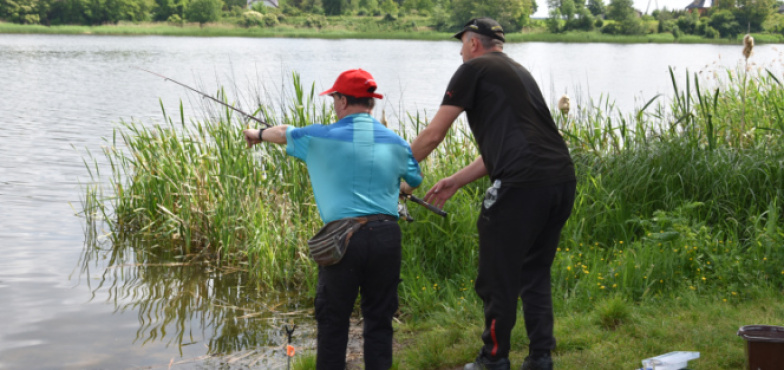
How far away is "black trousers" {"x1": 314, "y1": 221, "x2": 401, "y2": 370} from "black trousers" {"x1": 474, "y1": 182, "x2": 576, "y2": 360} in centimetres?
43

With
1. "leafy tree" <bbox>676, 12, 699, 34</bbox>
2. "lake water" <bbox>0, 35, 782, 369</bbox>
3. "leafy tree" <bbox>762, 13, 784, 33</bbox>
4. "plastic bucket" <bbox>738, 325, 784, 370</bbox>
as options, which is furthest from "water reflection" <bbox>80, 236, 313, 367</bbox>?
"leafy tree" <bbox>676, 12, 699, 34</bbox>

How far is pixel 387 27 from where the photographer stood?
75.9m

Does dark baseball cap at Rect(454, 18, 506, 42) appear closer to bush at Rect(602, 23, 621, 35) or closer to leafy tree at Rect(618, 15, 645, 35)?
leafy tree at Rect(618, 15, 645, 35)

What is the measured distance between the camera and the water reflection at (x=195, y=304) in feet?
18.7

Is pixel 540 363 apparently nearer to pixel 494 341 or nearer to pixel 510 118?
pixel 494 341

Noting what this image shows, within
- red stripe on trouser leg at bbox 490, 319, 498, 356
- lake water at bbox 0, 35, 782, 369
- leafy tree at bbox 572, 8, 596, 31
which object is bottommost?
lake water at bbox 0, 35, 782, 369

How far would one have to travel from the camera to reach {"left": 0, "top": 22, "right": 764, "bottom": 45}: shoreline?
59.4 metres

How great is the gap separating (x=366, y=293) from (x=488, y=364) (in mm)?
723

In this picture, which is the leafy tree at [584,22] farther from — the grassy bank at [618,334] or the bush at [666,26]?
the grassy bank at [618,334]

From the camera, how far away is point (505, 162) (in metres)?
3.54

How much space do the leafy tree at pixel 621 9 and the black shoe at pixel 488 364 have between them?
73411mm

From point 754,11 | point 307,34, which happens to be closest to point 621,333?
point 754,11

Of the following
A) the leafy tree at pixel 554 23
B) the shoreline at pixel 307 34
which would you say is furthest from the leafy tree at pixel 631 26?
the leafy tree at pixel 554 23

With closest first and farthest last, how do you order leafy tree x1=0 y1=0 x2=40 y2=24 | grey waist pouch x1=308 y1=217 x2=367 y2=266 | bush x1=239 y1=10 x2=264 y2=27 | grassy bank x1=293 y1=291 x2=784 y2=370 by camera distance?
grey waist pouch x1=308 y1=217 x2=367 y2=266
grassy bank x1=293 y1=291 x2=784 y2=370
leafy tree x1=0 y1=0 x2=40 y2=24
bush x1=239 y1=10 x2=264 y2=27
